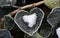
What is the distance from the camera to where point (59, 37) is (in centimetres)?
56

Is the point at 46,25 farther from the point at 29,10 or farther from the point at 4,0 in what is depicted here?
the point at 4,0

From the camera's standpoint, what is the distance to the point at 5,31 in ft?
1.94

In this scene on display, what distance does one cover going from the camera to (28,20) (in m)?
0.59

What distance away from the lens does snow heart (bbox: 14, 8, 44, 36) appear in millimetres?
579

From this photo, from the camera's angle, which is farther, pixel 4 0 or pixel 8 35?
pixel 4 0

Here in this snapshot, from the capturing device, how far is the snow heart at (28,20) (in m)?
0.58

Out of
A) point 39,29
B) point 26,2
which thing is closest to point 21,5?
point 26,2

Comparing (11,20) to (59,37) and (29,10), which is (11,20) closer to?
(29,10)

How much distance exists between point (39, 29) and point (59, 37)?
92 mm

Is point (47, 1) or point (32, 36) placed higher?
point (47, 1)

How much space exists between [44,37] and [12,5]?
0.67ft

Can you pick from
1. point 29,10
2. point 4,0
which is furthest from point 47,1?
point 4,0

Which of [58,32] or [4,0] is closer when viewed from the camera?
[58,32]

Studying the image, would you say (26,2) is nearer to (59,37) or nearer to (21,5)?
(21,5)
